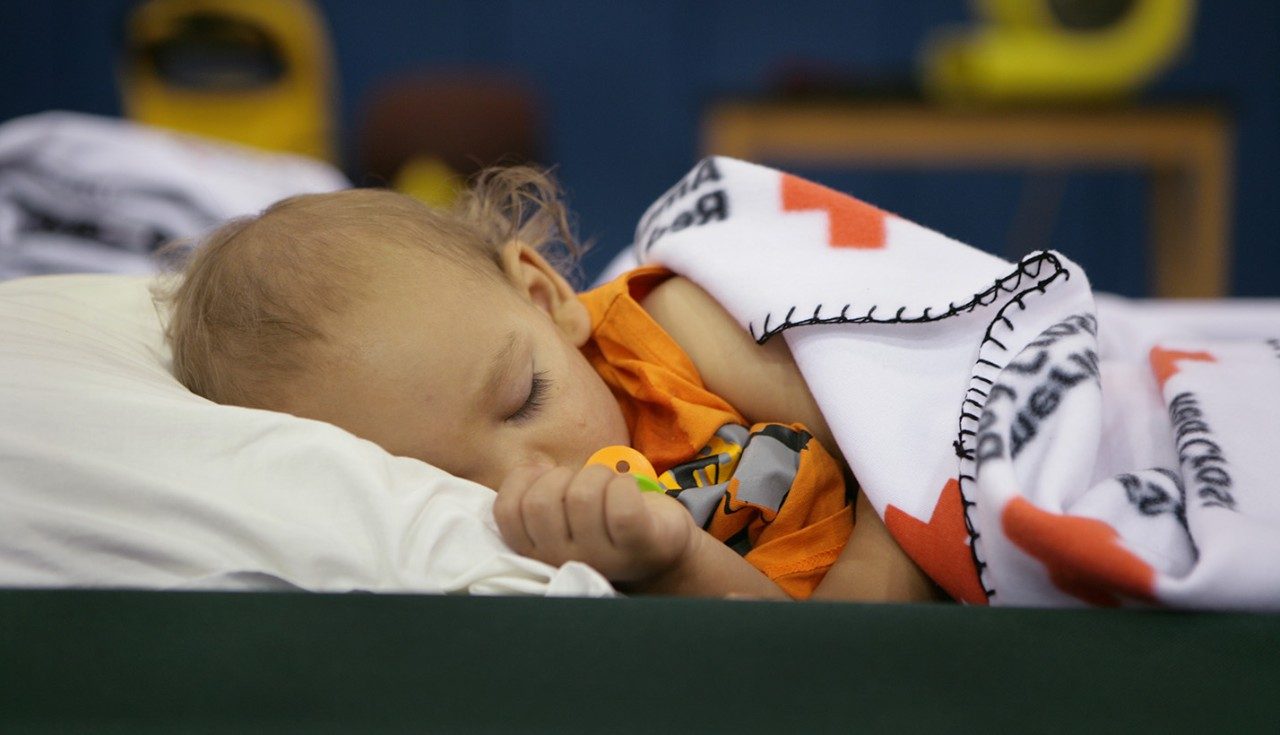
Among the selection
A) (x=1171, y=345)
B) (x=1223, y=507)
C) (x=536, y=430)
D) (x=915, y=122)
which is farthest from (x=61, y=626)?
(x=915, y=122)

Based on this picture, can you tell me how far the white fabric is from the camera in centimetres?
125

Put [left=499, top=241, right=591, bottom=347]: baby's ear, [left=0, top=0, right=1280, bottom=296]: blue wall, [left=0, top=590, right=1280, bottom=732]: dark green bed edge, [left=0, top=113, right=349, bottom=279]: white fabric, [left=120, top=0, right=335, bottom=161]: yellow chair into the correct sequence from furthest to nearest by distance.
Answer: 1. [left=0, top=0, right=1280, bottom=296]: blue wall
2. [left=120, top=0, right=335, bottom=161]: yellow chair
3. [left=0, top=113, right=349, bottom=279]: white fabric
4. [left=499, top=241, right=591, bottom=347]: baby's ear
5. [left=0, top=590, right=1280, bottom=732]: dark green bed edge

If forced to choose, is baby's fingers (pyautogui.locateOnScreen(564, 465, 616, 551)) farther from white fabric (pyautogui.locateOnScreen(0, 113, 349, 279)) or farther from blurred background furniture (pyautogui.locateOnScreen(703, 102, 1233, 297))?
blurred background furniture (pyautogui.locateOnScreen(703, 102, 1233, 297))

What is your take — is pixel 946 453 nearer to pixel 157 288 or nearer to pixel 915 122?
pixel 157 288

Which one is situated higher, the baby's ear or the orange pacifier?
the baby's ear

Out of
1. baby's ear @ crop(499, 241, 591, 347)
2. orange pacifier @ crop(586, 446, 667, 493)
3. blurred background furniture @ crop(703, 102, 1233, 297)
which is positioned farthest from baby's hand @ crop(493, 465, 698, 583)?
blurred background furniture @ crop(703, 102, 1233, 297)

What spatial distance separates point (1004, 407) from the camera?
22.5 inches

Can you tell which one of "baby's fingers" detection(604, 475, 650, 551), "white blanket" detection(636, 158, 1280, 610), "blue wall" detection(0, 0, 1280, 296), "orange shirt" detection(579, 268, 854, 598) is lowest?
"blue wall" detection(0, 0, 1280, 296)

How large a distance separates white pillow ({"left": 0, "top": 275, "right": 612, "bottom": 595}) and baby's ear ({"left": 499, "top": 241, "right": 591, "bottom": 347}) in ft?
0.72

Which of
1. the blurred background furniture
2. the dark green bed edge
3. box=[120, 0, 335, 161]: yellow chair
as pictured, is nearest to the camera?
the dark green bed edge

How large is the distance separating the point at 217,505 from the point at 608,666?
0.24m

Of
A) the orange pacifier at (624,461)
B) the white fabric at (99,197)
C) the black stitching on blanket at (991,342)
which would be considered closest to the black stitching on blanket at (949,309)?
the black stitching on blanket at (991,342)

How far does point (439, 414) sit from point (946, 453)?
0.30 meters

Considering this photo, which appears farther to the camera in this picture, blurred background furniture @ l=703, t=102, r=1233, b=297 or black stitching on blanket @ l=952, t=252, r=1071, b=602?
blurred background furniture @ l=703, t=102, r=1233, b=297
